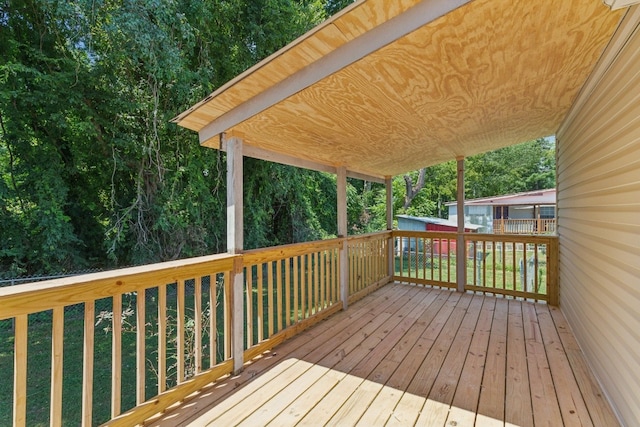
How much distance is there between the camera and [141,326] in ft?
5.85

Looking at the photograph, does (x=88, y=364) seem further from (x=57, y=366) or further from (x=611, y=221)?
(x=611, y=221)

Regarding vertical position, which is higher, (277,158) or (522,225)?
(277,158)

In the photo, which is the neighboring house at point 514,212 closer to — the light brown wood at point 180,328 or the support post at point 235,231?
the support post at point 235,231

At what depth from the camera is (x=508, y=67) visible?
194cm

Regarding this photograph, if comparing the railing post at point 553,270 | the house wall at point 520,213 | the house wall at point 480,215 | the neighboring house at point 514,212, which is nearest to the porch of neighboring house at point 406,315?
the railing post at point 553,270

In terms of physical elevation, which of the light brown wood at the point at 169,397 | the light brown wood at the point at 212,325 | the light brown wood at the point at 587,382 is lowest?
the light brown wood at the point at 587,382

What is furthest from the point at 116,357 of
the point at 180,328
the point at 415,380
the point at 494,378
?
the point at 494,378

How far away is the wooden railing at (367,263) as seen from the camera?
167 inches

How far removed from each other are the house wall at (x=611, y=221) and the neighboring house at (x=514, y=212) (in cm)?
1097

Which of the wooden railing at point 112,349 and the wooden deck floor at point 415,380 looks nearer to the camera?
the wooden railing at point 112,349

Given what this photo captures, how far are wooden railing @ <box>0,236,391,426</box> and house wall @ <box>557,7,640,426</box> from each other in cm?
238

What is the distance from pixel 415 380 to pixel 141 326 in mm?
1907

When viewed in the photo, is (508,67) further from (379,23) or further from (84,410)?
(84,410)

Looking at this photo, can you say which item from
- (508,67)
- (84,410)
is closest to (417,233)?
(508,67)
